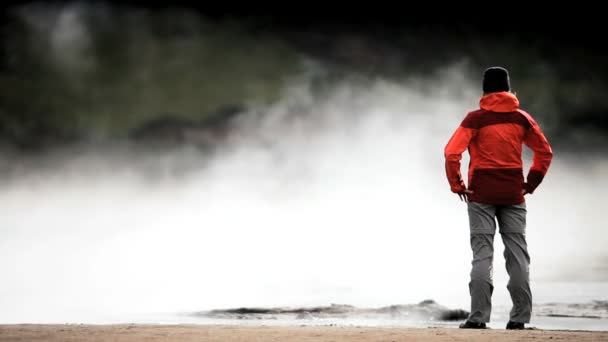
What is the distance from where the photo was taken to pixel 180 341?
5.46 meters

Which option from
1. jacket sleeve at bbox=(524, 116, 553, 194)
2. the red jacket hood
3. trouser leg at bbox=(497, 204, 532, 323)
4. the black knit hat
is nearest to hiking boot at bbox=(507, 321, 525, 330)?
trouser leg at bbox=(497, 204, 532, 323)

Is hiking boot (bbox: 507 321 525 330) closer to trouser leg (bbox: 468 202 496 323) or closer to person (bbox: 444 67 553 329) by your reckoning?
person (bbox: 444 67 553 329)

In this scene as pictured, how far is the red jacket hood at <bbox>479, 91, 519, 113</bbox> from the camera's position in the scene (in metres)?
7.31

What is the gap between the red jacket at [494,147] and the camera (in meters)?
7.24

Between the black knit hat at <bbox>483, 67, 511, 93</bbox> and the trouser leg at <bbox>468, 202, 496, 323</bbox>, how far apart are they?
1.10 meters

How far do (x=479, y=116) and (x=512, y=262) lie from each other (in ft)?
4.61

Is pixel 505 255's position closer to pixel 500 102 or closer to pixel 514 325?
pixel 514 325

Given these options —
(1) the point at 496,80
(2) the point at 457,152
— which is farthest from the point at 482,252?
(1) the point at 496,80

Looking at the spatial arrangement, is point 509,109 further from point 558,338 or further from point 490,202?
point 558,338

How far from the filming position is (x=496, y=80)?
7.34 meters

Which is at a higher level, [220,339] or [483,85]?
[483,85]


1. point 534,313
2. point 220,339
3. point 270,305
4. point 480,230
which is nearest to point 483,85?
point 480,230

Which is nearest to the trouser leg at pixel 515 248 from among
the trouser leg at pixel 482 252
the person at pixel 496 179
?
the person at pixel 496 179

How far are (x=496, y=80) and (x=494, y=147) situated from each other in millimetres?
636
